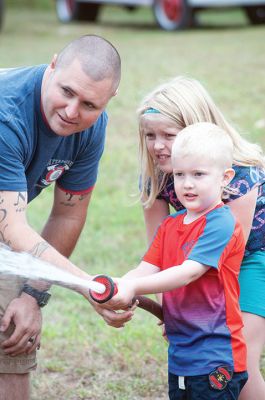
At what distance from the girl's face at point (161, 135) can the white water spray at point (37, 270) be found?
63 cm

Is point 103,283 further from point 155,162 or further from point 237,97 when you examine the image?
point 237,97

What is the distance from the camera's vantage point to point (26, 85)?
418 cm

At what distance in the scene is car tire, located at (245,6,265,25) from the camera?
16672 mm

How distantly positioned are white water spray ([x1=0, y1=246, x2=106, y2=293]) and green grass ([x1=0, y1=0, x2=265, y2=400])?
4.11 feet

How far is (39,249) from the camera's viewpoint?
394 cm

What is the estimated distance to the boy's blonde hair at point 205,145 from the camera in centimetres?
361

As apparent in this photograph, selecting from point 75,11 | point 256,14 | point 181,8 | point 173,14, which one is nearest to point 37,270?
point 181,8

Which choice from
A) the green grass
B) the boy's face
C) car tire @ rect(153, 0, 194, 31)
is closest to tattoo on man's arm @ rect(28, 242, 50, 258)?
the boy's face

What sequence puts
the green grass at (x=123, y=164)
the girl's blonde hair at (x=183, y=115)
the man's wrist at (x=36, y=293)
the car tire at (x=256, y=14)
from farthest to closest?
the car tire at (x=256, y=14), the green grass at (x=123, y=164), the man's wrist at (x=36, y=293), the girl's blonde hair at (x=183, y=115)

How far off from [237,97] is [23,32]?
6414 mm

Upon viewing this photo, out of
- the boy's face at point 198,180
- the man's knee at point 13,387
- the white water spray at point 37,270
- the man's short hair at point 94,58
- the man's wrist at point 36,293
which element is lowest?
the man's knee at point 13,387

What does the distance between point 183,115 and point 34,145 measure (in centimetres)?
67

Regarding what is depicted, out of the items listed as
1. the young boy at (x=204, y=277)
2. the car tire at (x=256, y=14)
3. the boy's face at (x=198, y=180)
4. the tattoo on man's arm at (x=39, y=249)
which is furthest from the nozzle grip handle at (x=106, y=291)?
the car tire at (x=256, y=14)

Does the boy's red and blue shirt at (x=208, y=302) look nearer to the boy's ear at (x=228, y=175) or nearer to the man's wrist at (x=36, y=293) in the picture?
the boy's ear at (x=228, y=175)
